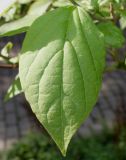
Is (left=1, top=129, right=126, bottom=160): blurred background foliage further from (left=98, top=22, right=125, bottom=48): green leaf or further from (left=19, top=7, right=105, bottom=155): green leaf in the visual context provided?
(left=19, top=7, right=105, bottom=155): green leaf

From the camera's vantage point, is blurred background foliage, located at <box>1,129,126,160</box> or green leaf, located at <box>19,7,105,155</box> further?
blurred background foliage, located at <box>1,129,126,160</box>

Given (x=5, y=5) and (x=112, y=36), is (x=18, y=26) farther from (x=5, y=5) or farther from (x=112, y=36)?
(x=112, y=36)

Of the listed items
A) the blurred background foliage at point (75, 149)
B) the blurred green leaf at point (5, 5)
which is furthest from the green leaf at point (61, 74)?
the blurred background foliage at point (75, 149)

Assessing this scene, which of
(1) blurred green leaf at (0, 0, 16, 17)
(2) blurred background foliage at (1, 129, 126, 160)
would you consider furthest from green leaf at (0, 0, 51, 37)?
(2) blurred background foliage at (1, 129, 126, 160)

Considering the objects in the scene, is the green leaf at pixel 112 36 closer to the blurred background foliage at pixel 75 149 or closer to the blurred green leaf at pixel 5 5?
the blurred green leaf at pixel 5 5

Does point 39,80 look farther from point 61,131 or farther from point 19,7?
point 19,7

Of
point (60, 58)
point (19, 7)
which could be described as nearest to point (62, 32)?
point (60, 58)

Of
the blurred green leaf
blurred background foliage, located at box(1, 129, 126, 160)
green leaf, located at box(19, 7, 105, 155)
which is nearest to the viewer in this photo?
green leaf, located at box(19, 7, 105, 155)

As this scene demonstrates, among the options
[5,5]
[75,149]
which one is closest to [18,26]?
[5,5]
